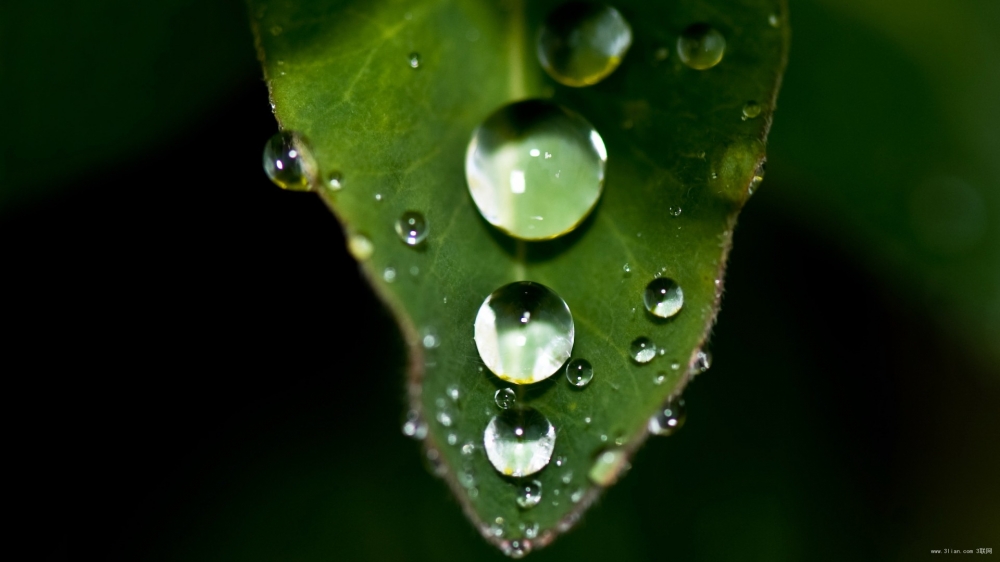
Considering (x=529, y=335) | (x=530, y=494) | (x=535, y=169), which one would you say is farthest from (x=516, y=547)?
(x=535, y=169)

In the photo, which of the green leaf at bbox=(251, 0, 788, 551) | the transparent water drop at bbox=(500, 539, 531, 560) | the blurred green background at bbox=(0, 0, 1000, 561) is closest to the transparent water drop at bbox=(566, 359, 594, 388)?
the green leaf at bbox=(251, 0, 788, 551)

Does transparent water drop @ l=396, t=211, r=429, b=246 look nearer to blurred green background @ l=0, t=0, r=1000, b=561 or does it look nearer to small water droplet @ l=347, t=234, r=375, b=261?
small water droplet @ l=347, t=234, r=375, b=261

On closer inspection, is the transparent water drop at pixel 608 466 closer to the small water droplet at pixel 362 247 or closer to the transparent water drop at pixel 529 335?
the transparent water drop at pixel 529 335

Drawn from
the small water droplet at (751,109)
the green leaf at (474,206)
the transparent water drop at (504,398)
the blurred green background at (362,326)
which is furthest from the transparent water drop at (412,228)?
the blurred green background at (362,326)

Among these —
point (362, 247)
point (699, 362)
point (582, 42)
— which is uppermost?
point (582, 42)

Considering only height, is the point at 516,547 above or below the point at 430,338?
below

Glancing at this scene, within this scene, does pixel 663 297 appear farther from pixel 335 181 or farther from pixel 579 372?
pixel 335 181
